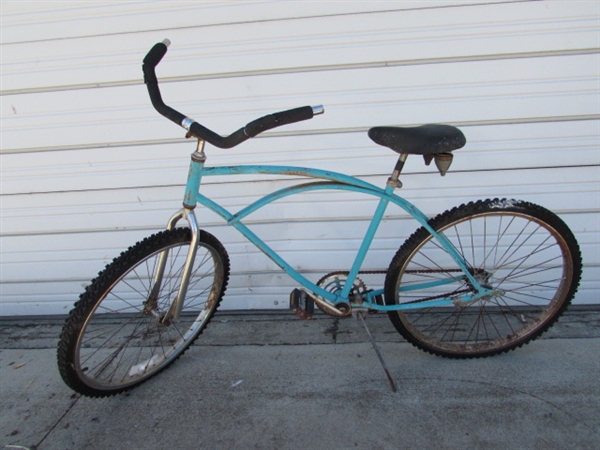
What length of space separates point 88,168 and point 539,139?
8.85 feet

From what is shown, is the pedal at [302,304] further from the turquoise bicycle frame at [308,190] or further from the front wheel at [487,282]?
the front wheel at [487,282]

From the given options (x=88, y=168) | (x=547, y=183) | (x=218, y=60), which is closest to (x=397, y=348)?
(x=547, y=183)

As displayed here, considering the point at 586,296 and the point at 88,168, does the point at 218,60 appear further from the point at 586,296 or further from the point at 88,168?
the point at 586,296

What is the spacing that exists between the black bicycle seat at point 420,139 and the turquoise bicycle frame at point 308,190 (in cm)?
21

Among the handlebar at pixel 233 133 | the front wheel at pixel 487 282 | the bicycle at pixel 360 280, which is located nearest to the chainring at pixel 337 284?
the bicycle at pixel 360 280

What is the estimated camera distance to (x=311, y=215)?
246 cm

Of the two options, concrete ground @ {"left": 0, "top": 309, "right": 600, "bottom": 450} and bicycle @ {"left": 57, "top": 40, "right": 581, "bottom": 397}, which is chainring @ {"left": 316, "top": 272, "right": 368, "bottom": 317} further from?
concrete ground @ {"left": 0, "top": 309, "right": 600, "bottom": 450}

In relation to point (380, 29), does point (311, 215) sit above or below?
below

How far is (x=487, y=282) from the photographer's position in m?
2.07

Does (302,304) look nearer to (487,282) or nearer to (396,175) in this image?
(396,175)

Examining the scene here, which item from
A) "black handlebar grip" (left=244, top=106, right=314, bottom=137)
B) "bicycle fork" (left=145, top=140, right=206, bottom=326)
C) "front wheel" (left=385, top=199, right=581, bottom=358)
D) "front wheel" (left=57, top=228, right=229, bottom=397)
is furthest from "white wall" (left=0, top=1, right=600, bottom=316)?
"black handlebar grip" (left=244, top=106, right=314, bottom=137)

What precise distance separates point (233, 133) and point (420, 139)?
808mm

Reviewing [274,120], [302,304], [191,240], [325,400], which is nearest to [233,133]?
[274,120]

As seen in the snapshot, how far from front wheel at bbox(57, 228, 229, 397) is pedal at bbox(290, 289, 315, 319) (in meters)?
0.43
